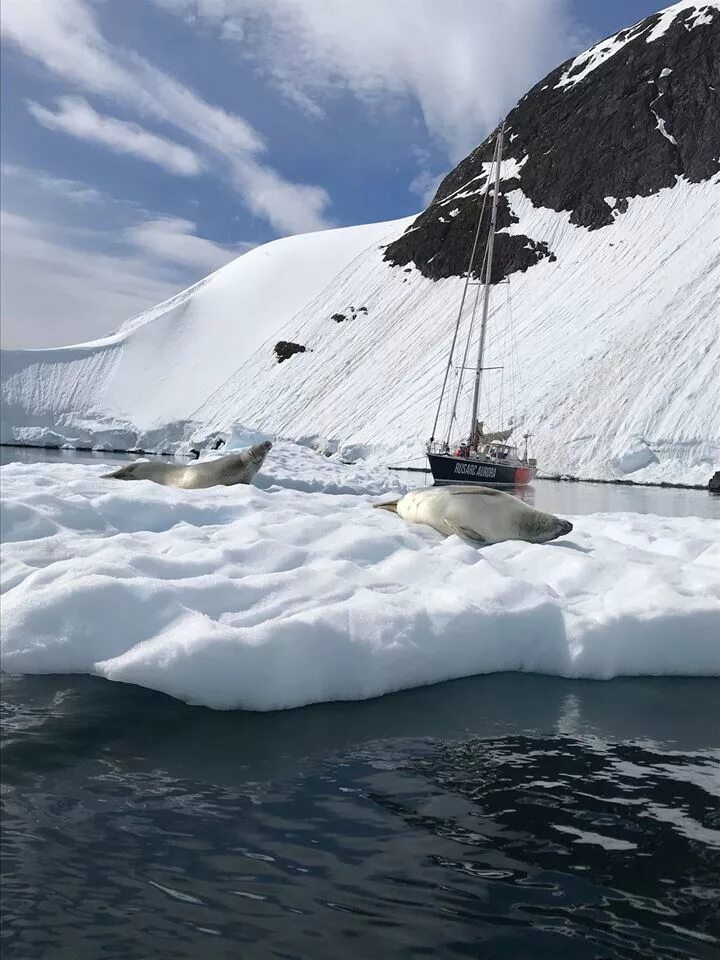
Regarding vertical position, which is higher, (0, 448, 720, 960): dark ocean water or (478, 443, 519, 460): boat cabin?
(478, 443, 519, 460): boat cabin

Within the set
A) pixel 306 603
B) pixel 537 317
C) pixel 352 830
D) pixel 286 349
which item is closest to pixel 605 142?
pixel 537 317

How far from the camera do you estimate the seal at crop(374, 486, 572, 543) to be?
7965mm

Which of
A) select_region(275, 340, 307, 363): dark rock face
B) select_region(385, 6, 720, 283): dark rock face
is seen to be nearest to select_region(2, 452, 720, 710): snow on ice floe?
select_region(385, 6, 720, 283): dark rock face

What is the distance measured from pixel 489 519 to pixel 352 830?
5.21 metres

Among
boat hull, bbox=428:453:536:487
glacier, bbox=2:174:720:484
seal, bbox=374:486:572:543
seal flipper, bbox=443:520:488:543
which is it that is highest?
glacier, bbox=2:174:720:484

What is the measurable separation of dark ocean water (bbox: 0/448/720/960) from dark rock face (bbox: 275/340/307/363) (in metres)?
62.3

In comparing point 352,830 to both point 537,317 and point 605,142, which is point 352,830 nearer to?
point 537,317

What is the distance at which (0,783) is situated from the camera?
3.36 metres

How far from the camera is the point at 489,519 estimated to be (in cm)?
805

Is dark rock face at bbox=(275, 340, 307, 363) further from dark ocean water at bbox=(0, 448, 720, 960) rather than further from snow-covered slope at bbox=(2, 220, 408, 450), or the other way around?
dark ocean water at bbox=(0, 448, 720, 960)

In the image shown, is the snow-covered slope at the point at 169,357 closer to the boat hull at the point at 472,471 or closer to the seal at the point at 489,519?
the boat hull at the point at 472,471

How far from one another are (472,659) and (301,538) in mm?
2175

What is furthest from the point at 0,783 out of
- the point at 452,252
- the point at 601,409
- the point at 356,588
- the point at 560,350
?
the point at 452,252

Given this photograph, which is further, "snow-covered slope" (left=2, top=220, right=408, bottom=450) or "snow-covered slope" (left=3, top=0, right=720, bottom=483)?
"snow-covered slope" (left=2, top=220, right=408, bottom=450)
